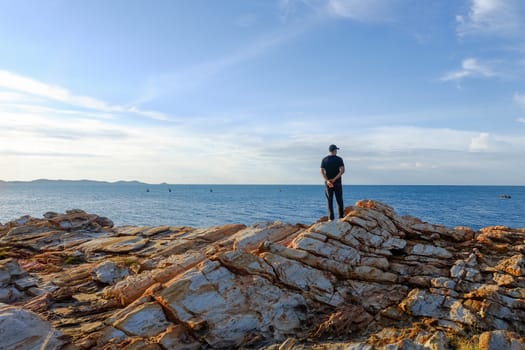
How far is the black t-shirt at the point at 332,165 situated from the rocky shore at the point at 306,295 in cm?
229

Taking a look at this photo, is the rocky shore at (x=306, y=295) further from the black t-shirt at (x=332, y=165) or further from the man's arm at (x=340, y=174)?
the black t-shirt at (x=332, y=165)

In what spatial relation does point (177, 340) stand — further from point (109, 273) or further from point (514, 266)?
point (514, 266)

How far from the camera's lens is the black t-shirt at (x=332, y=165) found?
17453 millimetres

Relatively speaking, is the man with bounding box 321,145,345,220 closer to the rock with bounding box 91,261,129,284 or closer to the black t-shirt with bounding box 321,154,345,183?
the black t-shirt with bounding box 321,154,345,183

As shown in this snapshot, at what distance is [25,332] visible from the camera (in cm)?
973

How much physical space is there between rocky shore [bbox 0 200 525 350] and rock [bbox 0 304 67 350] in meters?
0.03

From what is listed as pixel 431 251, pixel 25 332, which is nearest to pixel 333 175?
pixel 431 251

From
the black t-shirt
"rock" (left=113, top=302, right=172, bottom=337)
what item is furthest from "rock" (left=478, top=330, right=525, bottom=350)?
the black t-shirt

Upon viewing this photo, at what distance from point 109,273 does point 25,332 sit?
6.24 metres

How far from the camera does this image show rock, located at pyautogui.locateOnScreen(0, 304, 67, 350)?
9391 millimetres

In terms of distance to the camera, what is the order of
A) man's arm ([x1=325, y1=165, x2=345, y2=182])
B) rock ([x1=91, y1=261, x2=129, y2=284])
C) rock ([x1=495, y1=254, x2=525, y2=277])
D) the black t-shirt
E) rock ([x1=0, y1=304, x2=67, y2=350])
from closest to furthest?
rock ([x1=0, y1=304, x2=67, y2=350]) → rock ([x1=495, y1=254, x2=525, y2=277]) → rock ([x1=91, y1=261, x2=129, y2=284]) → man's arm ([x1=325, y1=165, x2=345, y2=182]) → the black t-shirt

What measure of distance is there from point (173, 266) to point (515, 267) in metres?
13.8

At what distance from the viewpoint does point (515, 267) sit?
42.0ft

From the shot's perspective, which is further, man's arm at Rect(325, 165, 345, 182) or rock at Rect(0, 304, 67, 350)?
man's arm at Rect(325, 165, 345, 182)
